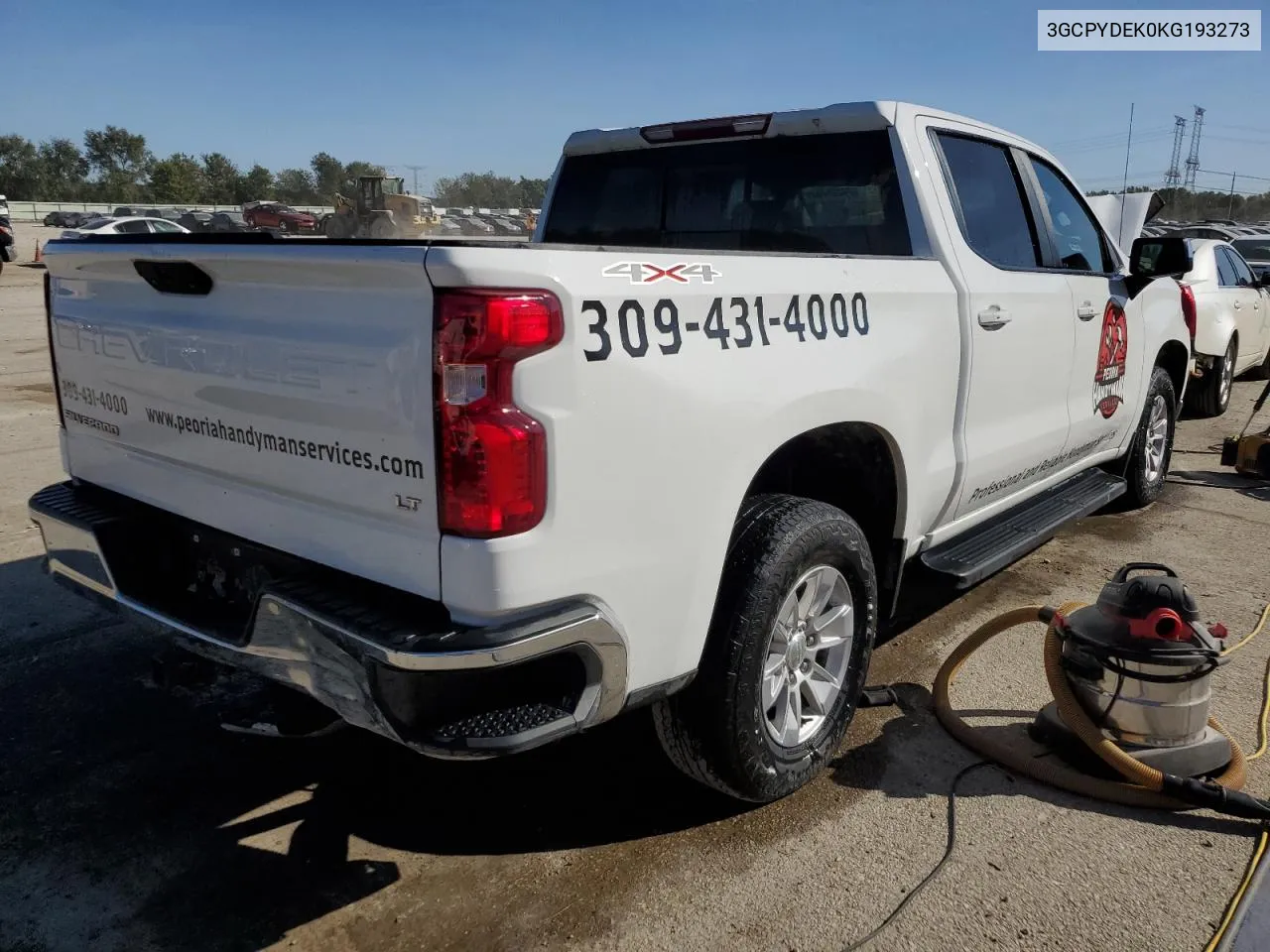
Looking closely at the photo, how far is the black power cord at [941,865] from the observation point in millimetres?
2479

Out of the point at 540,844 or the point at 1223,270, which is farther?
the point at 1223,270

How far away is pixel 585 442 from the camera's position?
215 centimetres

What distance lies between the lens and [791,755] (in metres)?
2.99

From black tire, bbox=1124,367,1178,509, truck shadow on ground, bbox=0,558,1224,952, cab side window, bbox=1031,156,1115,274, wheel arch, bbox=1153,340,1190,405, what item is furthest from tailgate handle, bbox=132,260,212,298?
wheel arch, bbox=1153,340,1190,405

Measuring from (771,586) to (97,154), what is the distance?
106m

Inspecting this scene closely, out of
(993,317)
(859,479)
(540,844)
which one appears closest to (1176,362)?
(993,317)

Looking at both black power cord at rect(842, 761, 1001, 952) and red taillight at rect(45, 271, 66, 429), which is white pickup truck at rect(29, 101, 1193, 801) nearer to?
red taillight at rect(45, 271, 66, 429)

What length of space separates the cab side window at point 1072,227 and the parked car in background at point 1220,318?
198 inches

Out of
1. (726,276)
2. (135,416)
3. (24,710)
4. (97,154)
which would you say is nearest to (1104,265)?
(726,276)

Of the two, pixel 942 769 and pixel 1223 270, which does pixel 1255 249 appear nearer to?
pixel 1223 270

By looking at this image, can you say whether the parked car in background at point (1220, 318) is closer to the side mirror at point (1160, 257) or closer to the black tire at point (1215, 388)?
the black tire at point (1215, 388)

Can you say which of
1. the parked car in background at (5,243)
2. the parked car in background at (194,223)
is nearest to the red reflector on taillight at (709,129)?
the parked car in background at (194,223)

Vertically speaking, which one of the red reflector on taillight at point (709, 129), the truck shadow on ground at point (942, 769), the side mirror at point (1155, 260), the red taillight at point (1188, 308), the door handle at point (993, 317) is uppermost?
the red reflector on taillight at point (709, 129)

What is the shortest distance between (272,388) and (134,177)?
100 meters
